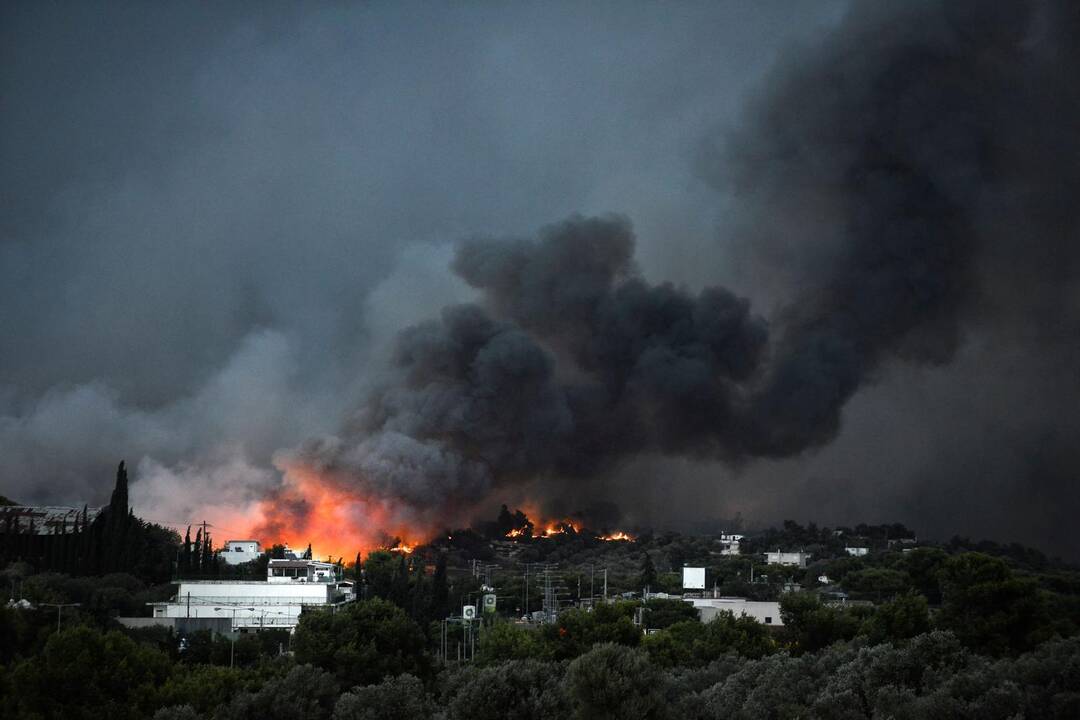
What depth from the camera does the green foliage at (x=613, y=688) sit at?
24.1 metres

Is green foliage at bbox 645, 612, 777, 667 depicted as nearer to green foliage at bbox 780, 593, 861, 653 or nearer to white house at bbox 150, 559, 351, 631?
green foliage at bbox 780, 593, 861, 653

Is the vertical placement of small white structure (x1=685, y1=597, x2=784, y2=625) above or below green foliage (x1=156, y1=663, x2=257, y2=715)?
above

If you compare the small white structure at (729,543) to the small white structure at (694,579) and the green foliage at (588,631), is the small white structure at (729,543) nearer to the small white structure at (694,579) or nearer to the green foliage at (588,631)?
the small white structure at (694,579)

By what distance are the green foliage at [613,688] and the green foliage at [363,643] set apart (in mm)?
13697

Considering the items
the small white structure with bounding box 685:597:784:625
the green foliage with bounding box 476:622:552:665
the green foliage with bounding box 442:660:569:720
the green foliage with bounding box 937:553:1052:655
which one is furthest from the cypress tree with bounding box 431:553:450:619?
the green foliage with bounding box 442:660:569:720

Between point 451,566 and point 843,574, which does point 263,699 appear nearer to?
point 843,574

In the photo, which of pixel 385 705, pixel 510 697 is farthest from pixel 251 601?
pixel 510 697

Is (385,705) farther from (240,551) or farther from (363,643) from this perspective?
(240,551)

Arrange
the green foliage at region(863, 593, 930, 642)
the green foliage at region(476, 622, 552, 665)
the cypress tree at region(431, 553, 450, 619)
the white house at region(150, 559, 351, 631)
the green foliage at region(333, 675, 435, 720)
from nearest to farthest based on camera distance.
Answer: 1. the green foliage at region(333, 675, 435, 720)
2. the green foliage at region(863, 593, 930, 642)
3. the green foliage at region(476, 622, 552, 665)
4. the white house at region(150, 559, 351, 631)
5. the cypress tree at region(431, 553, 450, 619)

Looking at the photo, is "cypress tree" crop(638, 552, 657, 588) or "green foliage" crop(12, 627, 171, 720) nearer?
"green foliage" crop(12, 627, 171, 720)

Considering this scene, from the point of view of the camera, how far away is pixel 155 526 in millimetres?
82375

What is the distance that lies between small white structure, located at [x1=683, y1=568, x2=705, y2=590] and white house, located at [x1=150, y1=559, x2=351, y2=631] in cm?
2780

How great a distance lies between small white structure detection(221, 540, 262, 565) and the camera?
9476 centimetres

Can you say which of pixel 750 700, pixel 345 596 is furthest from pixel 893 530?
pixel 750 700
